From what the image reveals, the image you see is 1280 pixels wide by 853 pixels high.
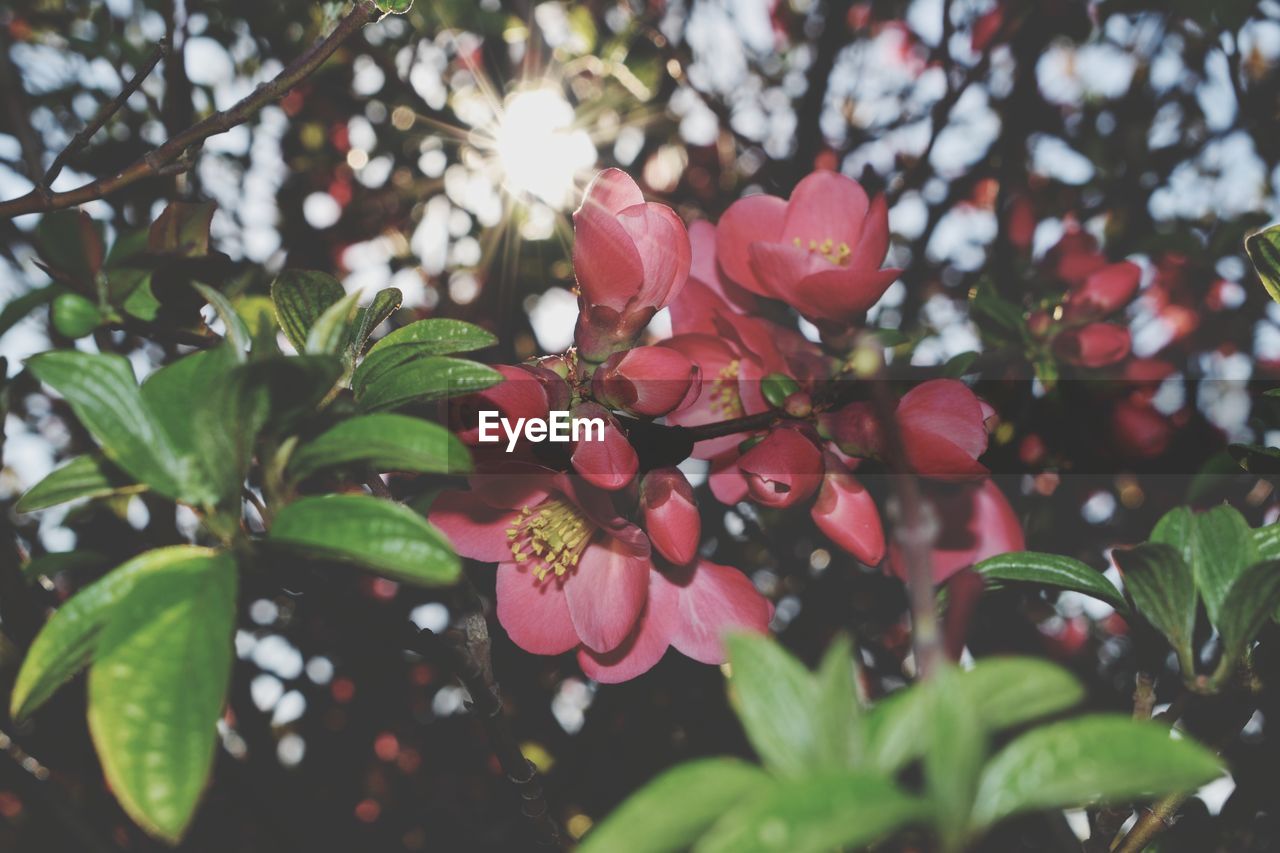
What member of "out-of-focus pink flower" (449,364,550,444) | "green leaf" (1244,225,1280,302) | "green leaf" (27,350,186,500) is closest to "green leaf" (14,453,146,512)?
"green leaf" (27,350,186,500)

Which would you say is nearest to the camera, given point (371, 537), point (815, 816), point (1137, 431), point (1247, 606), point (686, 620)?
point (815, 816)

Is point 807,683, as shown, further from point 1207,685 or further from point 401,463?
point 1207,685

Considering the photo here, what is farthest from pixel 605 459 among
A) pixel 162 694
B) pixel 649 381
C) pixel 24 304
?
pixel 24 304

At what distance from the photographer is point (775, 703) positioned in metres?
0.30

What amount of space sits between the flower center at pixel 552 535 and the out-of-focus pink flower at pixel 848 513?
0.19m

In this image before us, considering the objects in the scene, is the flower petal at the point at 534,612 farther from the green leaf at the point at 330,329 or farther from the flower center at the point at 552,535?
the green leaf at the point at 330,329

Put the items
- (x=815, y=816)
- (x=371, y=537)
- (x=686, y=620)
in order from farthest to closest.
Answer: (x=686, y=620) → (x=371, y=537) → (x=815, y=816)

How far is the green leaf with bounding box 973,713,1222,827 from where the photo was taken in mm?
252

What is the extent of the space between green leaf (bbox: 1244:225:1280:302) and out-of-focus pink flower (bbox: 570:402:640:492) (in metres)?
0.46

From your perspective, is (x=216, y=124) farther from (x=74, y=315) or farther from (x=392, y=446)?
(x=392, y=446)

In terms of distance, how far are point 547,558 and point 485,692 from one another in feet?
0.42

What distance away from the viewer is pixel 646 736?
1.44m

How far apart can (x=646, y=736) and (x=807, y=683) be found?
1225 mm

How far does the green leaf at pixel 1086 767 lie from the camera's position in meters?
0.25
